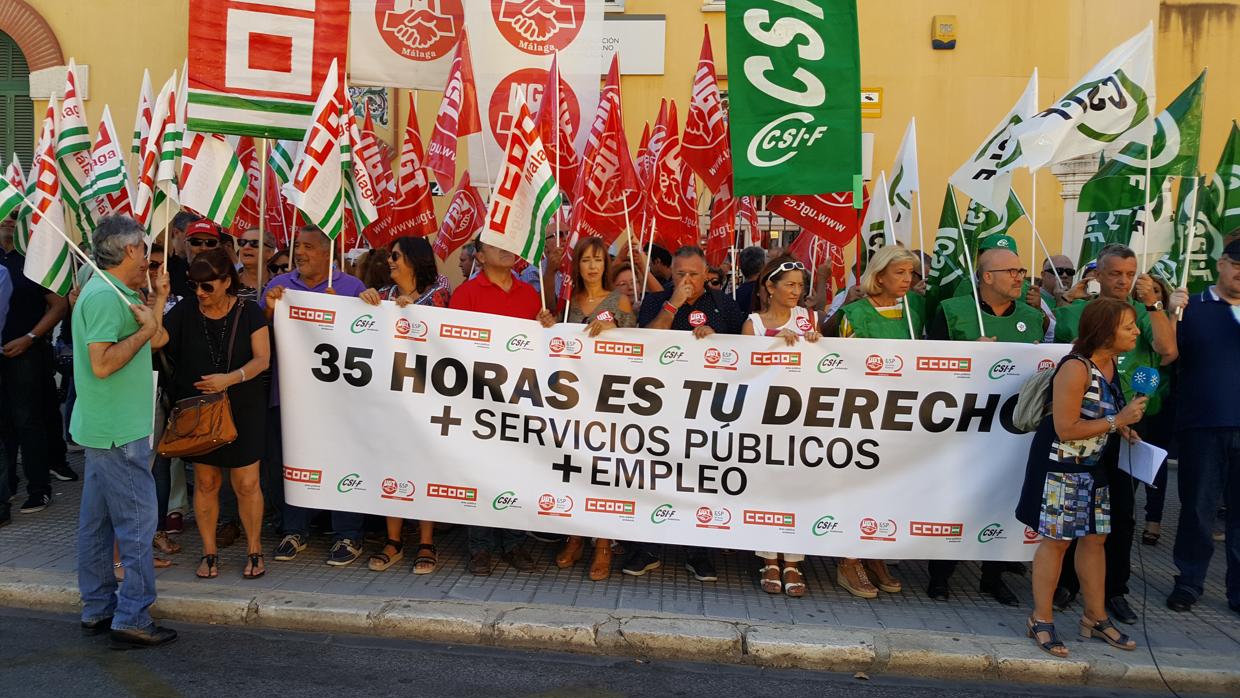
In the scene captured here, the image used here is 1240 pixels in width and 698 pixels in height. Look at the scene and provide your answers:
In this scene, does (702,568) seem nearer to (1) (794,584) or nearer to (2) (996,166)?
(1) (794,584)

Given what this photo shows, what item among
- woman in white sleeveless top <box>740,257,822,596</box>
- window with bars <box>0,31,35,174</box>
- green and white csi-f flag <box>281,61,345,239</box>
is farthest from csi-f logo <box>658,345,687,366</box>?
window with bars <box>0,31,35,174</box>

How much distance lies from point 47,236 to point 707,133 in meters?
4.13

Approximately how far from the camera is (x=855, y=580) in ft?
18.2

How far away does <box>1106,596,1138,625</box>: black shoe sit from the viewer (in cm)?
520

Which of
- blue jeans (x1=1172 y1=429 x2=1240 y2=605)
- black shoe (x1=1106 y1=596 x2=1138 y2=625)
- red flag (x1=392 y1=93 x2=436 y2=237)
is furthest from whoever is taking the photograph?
red flag (x1=392 y1=93 x2=436 y2=237)

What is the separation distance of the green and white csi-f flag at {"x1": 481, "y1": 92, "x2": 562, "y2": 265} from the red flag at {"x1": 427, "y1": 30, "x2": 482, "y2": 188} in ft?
3.98

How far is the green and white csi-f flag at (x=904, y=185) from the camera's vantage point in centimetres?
750

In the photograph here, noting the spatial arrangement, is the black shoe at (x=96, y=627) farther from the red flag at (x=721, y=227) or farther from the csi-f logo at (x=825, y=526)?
the red flag at (x=721, y=227)

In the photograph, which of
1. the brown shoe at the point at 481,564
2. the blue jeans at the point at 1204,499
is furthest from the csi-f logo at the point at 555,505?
the blue jeans at the point at 1204,499

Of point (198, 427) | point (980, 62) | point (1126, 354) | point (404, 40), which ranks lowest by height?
point (198, 427)

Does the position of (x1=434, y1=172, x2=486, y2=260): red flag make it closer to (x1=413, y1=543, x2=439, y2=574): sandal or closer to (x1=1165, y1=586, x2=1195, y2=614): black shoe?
(x1=413, y1=543, x2=439, y2=574): sandal

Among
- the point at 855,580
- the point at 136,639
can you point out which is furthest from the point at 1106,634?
the point at 136,639

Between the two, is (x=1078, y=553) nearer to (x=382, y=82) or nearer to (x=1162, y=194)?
(x=1162, y=194)

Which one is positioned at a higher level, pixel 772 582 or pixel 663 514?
pixel 663 514
